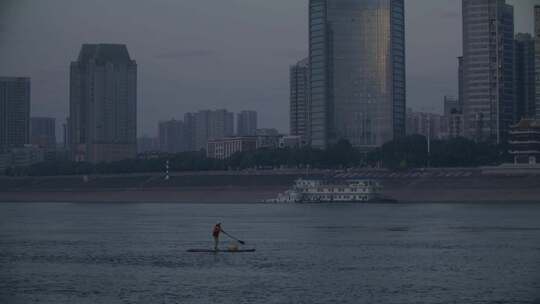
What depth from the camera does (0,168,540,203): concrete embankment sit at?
151000 mm

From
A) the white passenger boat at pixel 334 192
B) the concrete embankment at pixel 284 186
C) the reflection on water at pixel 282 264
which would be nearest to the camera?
the reflection on water at pixel 282 264

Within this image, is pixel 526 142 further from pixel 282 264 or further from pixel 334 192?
pixel 282 264

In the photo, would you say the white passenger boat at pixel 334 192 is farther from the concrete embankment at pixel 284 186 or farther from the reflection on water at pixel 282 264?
the reflection on water at pixel 282 264

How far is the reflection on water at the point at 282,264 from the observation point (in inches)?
1686

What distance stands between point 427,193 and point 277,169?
41239mm

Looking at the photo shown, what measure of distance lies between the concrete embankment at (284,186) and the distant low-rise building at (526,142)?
1386 cm

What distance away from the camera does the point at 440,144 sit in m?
194

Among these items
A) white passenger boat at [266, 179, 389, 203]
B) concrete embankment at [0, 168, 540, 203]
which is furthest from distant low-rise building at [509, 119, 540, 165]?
white passenger boat at [266, 179, 389, 203]

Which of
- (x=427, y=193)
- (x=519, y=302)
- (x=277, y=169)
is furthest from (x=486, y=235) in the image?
(x=277, y=169)

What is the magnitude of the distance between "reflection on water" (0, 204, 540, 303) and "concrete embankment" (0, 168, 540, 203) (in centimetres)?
6137

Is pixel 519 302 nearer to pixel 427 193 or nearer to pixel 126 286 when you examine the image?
pixel 126 286

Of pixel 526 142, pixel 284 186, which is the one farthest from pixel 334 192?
pixel 526 142

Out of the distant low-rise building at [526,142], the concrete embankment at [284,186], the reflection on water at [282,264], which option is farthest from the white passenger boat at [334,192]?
the reflection on water at [282,264]

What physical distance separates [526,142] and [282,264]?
125578 millimetres
